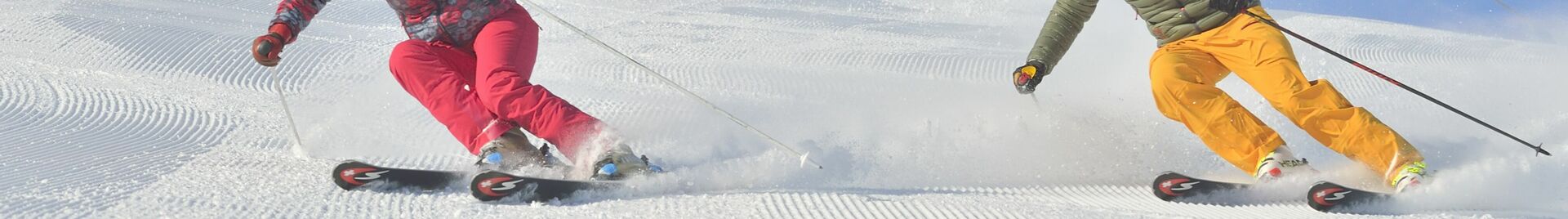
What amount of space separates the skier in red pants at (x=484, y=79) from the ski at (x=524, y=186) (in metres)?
0.12

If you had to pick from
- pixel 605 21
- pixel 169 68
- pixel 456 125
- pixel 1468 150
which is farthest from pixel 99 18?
pixel 1468 150

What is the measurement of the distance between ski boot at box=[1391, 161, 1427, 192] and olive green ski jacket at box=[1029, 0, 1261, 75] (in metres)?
0.71

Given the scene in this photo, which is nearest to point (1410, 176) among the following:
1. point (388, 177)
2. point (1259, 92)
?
point (1259, 92)

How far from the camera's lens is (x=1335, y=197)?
301 centimetres

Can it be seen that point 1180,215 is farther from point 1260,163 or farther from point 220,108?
point 220,108

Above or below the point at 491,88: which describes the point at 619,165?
below

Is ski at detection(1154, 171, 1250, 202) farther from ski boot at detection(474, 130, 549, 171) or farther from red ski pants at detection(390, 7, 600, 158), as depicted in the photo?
ski boot at detection(474, 130, 549, 171)

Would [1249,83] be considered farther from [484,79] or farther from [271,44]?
[271,44]

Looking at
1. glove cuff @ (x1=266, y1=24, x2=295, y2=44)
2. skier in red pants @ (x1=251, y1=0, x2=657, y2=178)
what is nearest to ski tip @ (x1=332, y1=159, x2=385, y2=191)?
skier in red pants @ (x1=251, y1=0, x2=657, y2=178)

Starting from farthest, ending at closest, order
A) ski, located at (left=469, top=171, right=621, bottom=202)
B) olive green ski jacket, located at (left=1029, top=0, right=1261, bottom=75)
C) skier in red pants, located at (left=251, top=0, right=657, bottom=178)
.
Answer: olive green ski jacket, located at (left=1029, top=0, right=1261, bottom=75) → skier in red pants, located at (left=251, top=0, right=657, bottom=178) → ski, located at (left=469, top=171, right=621, bottom=202)

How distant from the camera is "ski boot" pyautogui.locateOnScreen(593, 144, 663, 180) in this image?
2.94 meters

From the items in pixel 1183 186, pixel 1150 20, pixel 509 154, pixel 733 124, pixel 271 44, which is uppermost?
pixel 271 44

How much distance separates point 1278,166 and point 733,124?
1.73m

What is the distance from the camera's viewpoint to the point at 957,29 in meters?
8.25
